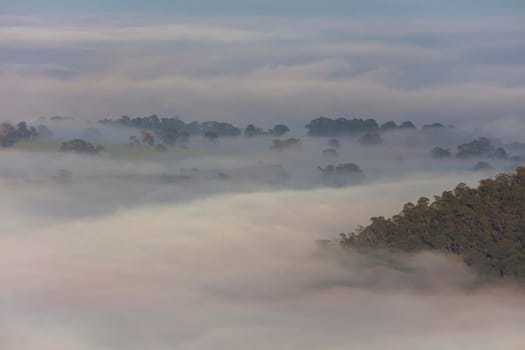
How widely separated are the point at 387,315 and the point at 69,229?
1666 inches

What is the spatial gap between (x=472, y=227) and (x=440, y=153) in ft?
298

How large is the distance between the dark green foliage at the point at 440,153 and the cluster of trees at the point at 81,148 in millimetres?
37689

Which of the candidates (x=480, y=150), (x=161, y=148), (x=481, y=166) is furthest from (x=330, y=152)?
(x=481, y=166)

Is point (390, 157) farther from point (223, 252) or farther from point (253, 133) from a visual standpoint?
point (223, 252)

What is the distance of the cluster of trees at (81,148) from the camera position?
427ft

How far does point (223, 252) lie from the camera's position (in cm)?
5750

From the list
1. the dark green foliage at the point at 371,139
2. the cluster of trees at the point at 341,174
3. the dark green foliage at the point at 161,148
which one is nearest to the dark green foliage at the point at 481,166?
the cluster of trees at the point at 341,174

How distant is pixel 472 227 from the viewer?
39.0 metres

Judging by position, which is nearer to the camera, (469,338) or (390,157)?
(469,338)

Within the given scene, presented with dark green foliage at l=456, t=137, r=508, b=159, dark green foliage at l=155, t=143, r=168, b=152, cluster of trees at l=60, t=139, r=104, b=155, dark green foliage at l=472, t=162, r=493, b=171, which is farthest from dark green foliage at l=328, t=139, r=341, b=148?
cluster of trees at l=60, t=139, r=104, b=155

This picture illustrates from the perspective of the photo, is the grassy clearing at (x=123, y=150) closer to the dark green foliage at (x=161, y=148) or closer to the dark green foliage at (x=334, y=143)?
the dark green foliage at (x=161, y=148)

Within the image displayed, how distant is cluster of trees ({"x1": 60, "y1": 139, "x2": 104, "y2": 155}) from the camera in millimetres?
130250

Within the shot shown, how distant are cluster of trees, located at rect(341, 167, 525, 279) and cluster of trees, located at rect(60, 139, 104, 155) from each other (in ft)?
299

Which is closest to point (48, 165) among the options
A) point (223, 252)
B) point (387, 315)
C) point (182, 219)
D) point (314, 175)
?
point (314, 175)
